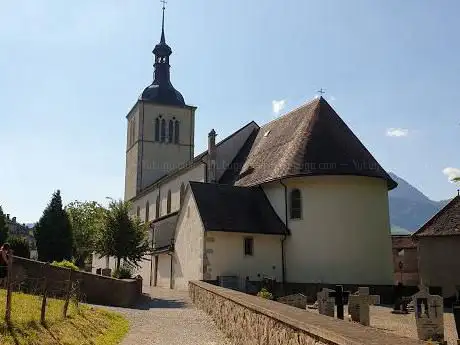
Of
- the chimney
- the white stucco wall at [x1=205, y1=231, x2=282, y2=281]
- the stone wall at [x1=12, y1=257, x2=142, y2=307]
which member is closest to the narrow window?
the white stucco wall at [x1=205, y1=231, x2=282, y2=281]

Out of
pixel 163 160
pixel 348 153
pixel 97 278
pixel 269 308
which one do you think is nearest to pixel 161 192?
pixel 163 160

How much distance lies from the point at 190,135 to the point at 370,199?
3194 centimetres

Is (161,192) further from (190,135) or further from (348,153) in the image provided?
(348,153)

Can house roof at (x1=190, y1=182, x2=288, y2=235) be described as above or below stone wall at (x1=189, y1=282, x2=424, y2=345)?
above

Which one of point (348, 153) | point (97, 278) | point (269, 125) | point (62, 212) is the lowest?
point (97, 278)

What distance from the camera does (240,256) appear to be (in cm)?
2703

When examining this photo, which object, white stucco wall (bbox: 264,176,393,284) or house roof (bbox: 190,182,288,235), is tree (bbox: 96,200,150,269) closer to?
house roof (bbox: 190,182,288,235)

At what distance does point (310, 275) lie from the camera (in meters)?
26.7

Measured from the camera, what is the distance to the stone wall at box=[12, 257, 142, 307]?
58.0 feet

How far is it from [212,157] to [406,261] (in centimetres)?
2732

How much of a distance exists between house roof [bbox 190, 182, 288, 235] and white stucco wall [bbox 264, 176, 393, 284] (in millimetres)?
1336

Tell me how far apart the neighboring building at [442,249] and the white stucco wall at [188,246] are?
532 inches

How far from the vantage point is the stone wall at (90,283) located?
17688 mm

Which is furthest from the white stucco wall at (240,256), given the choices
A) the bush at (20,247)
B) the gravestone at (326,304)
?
the gravestone at (326,304)
